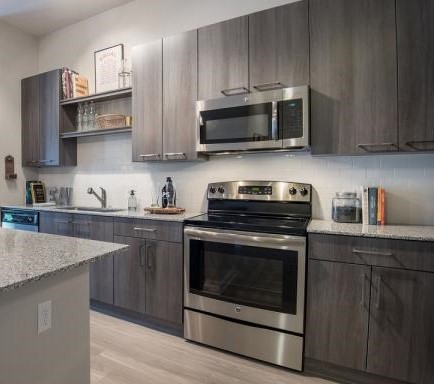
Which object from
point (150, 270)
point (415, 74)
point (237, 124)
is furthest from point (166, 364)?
point (415, 74)

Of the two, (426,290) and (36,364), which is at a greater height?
(426,290)

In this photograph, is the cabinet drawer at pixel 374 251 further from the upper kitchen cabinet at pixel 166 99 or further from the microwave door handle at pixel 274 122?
the upper kitchen cabinet at pixel 166 99

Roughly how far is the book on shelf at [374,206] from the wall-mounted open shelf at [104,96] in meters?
2.28

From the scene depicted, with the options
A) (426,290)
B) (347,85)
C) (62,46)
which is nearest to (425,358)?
(426,290)

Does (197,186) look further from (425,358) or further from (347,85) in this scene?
(425,358)

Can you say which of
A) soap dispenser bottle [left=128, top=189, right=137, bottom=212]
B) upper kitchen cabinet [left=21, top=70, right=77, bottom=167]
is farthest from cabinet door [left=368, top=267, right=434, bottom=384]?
upper kitchen cabinet [left=21, top=70, right=77, bottom=167]

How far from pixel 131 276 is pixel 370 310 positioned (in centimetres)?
178

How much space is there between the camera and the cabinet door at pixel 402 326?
1.54m

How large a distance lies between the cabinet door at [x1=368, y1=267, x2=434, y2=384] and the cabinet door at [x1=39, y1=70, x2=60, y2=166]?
334 centimetres

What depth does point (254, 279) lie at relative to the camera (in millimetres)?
1954

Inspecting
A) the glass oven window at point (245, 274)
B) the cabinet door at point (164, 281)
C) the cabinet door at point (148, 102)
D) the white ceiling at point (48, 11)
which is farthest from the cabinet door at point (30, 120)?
the glass oven window at point (245, 274)

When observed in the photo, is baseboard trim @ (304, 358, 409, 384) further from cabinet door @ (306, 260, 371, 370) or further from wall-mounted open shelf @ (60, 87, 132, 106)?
wall-mounted open shelf @ (60, 87, 132, 106)

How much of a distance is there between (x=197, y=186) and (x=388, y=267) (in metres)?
1.67

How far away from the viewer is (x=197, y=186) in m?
2.72
